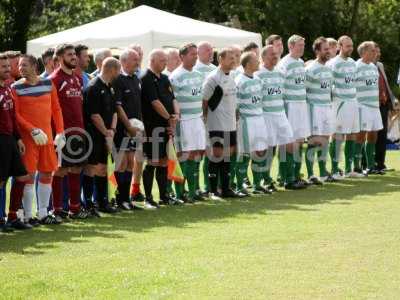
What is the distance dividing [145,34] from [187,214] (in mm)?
9145

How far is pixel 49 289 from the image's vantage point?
9.31 meters

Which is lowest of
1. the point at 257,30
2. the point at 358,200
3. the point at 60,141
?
the point at 358,200

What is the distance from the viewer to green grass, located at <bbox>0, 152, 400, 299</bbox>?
30.0 feet

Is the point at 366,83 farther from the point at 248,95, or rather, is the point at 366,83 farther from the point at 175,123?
the point at 175,123

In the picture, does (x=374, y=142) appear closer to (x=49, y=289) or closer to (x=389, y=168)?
(x=389, y=168)

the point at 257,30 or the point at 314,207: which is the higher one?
the point at 257,30

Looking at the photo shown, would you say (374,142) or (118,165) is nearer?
(118,165)

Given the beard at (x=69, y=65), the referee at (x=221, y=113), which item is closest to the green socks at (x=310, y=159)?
the referee at (x=221, y=113)

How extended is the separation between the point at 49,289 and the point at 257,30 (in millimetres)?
27723

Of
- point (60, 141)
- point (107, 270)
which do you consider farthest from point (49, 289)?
point (60, 141)

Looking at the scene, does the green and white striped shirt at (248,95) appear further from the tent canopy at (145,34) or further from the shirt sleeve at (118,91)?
the tent canopy at (145,34)

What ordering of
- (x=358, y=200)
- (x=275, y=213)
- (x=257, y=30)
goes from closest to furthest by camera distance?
(x=275, y=213), (x=358, y=200), (x=257, y=30)

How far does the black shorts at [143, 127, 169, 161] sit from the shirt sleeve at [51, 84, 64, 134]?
1878 mm

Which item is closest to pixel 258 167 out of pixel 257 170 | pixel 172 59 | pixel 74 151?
pixel 257 170
